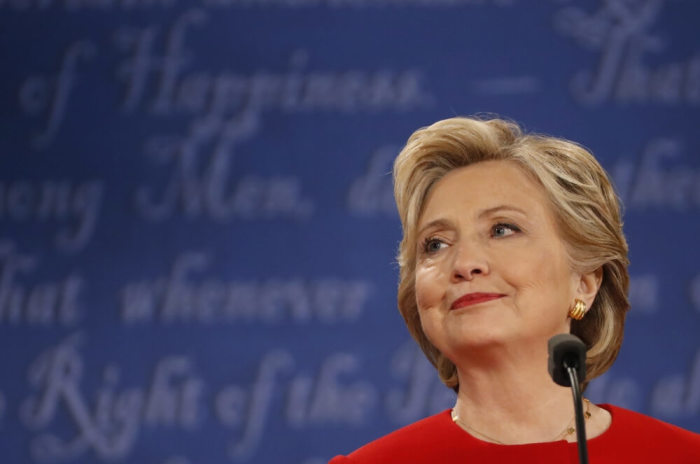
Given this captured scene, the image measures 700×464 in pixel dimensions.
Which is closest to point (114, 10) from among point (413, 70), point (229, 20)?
point (229, 20)

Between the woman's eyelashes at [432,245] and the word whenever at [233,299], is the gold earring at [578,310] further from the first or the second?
the word whenever at [233,299]

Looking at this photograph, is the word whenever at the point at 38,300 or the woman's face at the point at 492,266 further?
the word whenever at the point at 38,300

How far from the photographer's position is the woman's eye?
1872mm

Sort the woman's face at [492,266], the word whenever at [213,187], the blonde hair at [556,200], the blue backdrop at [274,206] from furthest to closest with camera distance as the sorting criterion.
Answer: the word whenever at [213,187] → the blue backdrop at [274,206] → the blonde hair at [556,200] → the woman's face at [492,266]

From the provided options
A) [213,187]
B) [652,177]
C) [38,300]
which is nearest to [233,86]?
[213,187]

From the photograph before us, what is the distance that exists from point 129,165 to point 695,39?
1790mm

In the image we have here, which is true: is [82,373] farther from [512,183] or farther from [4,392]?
[512,183]

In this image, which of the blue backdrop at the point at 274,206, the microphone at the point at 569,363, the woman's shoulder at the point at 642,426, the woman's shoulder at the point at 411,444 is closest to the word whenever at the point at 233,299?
the blue backdrop at the point at 274,206

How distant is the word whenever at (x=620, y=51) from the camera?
10.9ft

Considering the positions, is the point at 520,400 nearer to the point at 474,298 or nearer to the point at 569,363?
the point at 474,298

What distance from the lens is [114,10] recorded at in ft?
11.6

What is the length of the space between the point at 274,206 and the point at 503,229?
1.64 meters

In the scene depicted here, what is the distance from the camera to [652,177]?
10.8 feet

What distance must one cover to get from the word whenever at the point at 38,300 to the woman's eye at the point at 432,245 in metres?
1.79
